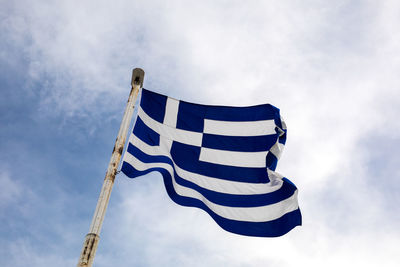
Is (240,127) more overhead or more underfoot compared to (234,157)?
more overhead

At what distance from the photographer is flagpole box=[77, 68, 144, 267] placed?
6.57m

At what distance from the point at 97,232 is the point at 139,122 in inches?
125

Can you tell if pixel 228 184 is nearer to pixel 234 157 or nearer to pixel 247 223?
pixel 234 157

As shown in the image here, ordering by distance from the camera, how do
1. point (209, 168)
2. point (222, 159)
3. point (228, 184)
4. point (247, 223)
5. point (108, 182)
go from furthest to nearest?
point (222, 159) → point (209, 168) → point (228, 184) → point (247, 223) → point (108, 182)

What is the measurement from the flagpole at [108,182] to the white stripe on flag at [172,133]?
64cm

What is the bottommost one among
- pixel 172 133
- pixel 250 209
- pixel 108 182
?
pixel 108 182

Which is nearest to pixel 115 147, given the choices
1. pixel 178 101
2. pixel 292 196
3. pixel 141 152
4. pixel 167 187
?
pixel 141 152

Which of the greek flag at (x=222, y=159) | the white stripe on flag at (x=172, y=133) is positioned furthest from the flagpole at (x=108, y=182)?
the white stripe on flag at (x=172, y=133)

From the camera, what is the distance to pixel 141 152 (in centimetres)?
895

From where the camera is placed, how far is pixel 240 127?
33.8 ft

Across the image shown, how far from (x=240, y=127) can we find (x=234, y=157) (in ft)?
2.77

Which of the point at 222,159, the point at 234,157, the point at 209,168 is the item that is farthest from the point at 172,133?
the point at 234,157

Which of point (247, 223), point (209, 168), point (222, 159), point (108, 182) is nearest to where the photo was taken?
point (108, 182)

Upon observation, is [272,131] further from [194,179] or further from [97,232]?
[97,232]
